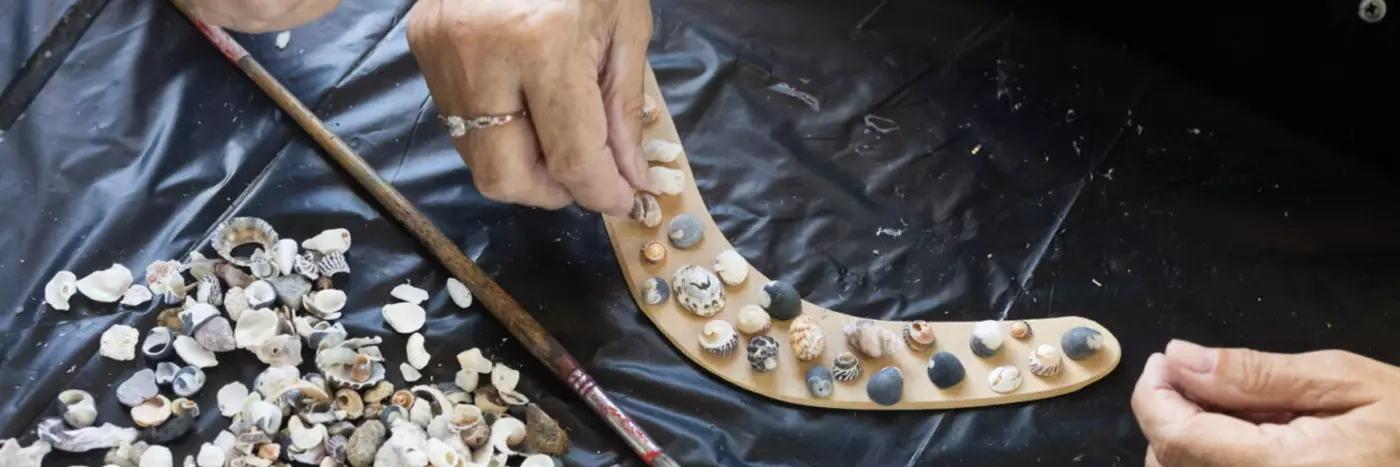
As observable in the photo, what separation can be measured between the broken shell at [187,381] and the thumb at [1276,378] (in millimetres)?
832

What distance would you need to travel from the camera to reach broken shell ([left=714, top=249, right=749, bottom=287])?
3.39 ft

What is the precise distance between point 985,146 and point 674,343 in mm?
428

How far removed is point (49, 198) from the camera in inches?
41.8

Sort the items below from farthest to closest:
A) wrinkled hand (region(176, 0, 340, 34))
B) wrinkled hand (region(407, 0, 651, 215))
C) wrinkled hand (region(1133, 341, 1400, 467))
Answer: wrinkled hand (region(176, 0, 340, 34))
wrinkled hand (region(407, 0, 651, 215))
wrinkled hand (region(1133, 341, 1400, 467))

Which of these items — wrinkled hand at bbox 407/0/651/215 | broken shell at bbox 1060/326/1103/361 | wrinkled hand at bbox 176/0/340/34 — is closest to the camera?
wrinkled hand at bbox 407/0/651/215

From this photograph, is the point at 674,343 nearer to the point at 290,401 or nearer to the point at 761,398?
the point at 761,398

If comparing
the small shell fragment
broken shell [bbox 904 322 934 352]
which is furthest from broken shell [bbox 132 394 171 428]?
broken shell [bbox 904 322 934 352]

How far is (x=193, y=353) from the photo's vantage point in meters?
0.97

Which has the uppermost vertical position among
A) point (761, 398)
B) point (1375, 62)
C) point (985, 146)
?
point (1375, 62)

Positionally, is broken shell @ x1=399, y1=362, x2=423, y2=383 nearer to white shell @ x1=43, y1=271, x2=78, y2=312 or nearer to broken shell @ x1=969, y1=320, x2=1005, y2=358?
white shell @ x1=43, y1=271, x2=78, y2=312

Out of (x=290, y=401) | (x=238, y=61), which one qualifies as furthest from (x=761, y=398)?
(x=238, y=61)

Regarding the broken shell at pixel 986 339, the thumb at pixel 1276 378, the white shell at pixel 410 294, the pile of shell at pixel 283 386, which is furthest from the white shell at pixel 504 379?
the thumb at pixel 1276 378

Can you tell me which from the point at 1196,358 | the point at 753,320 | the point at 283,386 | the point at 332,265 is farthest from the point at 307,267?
the point at 1196,358

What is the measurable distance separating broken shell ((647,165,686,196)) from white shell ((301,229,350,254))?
0.31 meters
